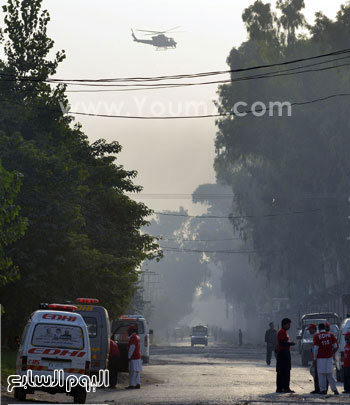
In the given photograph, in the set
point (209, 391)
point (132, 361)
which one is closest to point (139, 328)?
point (132, 361)

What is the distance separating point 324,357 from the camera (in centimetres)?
2533

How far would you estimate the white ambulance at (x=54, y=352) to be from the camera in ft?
70.6

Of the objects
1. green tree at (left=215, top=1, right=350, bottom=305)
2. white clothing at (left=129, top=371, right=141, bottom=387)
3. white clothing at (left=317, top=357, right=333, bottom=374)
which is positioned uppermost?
green tree at (left=215, top=1, right=350, bottom=305)

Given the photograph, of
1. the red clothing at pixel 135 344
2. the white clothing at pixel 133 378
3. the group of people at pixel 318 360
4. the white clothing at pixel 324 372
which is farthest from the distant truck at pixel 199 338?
the white clothing at pixel 324 372

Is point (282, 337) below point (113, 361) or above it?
above

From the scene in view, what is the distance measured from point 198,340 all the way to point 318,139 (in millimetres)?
35056

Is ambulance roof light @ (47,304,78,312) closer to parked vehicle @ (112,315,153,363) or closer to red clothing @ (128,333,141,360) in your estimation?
red clothing @ (128,333,141,360)

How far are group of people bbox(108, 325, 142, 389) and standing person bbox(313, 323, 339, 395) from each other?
15.3 feet

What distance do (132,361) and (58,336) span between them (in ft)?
20.1

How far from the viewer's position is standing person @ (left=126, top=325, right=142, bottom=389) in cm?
2741

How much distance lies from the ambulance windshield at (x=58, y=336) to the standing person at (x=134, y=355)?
5252 mm

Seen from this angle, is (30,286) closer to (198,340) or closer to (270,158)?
(270,158)

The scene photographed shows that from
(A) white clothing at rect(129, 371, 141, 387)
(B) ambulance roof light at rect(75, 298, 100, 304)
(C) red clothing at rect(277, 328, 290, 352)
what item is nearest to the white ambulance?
(C) red clothing at rect(277, 328, 290, 352)

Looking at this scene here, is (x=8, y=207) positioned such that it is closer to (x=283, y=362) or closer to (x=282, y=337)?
(x=282, y=337)
